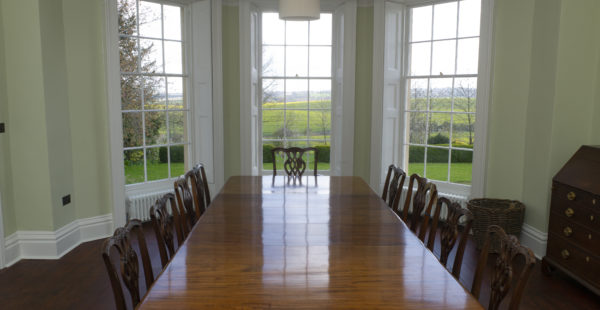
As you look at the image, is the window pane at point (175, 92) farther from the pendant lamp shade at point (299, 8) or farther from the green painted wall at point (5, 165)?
the pendant lamp shade at point (299, 8)

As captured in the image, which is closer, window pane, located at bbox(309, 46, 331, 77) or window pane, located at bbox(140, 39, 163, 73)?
window pane, located at bbox(140, 39, 163, 73)

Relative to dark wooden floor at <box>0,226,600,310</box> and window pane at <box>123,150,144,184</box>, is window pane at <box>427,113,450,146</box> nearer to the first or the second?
dark wooden floor at <box>0,226,600,310</box>

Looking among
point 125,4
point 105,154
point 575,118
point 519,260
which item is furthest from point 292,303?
point 125,4

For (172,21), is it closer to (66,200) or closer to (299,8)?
(66,200)

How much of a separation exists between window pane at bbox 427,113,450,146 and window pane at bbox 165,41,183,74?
120 inches

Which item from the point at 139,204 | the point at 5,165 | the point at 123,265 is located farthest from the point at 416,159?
the point at 123,265

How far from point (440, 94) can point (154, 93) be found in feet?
10.8

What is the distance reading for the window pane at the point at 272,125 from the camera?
5.89m

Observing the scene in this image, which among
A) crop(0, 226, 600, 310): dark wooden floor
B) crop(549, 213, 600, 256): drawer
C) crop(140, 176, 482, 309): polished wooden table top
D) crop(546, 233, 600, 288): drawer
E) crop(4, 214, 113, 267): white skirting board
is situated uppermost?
crop(140, 176, 482, 309): polished wooden table top

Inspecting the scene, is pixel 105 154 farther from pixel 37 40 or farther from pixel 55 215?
pixel 37 40

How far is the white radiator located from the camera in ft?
16.2

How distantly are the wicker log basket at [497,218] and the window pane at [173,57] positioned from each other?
3.55 metres

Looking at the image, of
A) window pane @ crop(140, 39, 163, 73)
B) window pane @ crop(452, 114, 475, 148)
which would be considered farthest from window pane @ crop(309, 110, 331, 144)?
window pane @ crop(140, 39, 163, 73)

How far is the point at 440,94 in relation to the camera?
5305mm
